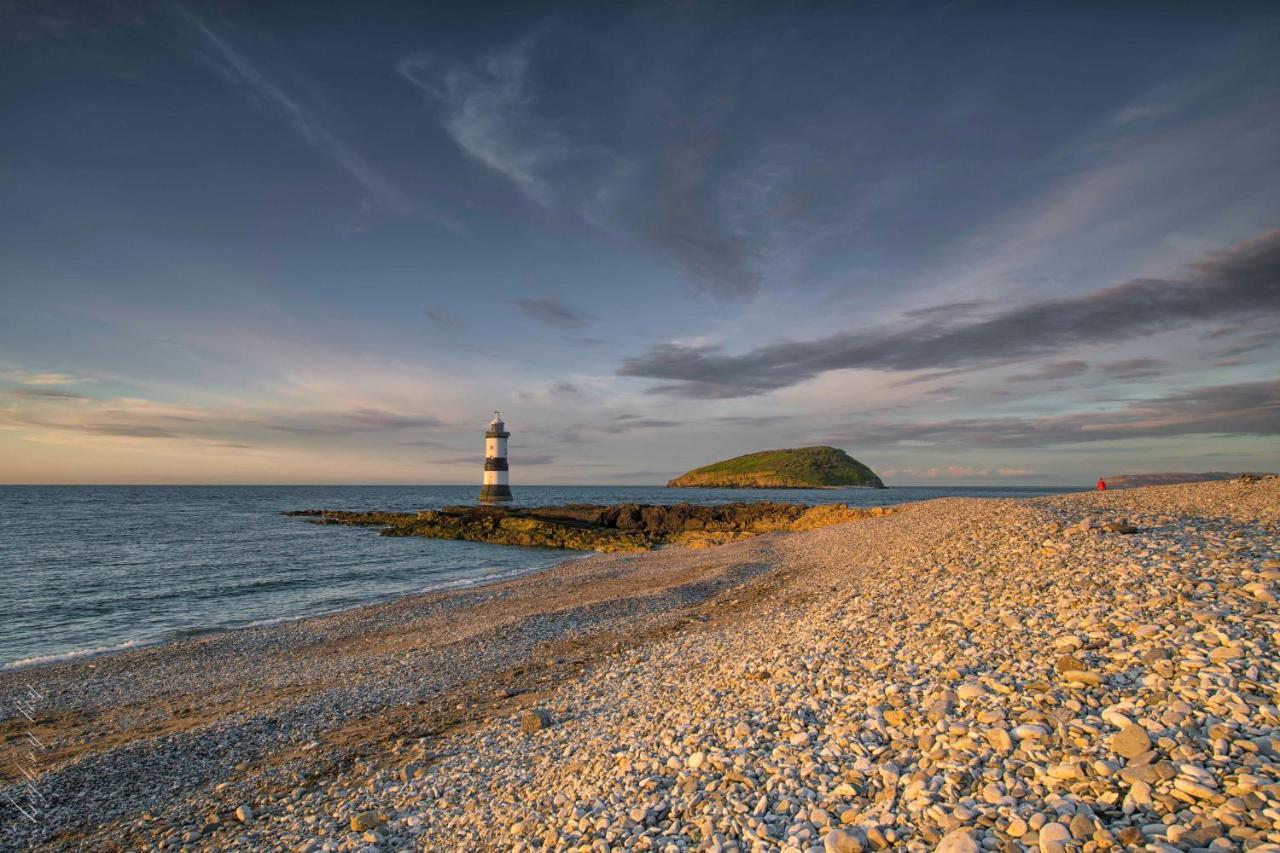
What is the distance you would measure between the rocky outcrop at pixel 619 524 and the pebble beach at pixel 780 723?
26.6 m

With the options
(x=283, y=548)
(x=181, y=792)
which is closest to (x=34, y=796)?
(x=181, y=792)

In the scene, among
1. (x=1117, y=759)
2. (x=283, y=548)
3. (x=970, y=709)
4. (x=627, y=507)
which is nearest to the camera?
(x=1117, y=759)

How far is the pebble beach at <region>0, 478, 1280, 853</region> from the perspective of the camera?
17.3 ft

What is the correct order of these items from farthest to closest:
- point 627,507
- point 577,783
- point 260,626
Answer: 1. point 627,507
2. point 260,626
3. point 577,783

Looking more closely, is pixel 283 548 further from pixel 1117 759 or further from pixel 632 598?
pixel 1117 759

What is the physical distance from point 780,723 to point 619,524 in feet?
146

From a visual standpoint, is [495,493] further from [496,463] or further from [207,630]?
[207,630]

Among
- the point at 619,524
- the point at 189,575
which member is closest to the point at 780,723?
the point at 189,575

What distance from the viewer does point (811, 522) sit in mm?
43938

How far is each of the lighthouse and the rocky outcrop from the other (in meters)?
9.62

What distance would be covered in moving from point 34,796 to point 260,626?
12261mm

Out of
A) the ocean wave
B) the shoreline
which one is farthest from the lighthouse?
the ocean wave

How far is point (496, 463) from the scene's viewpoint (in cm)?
6925

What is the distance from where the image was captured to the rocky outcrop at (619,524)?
43062 millimetres
